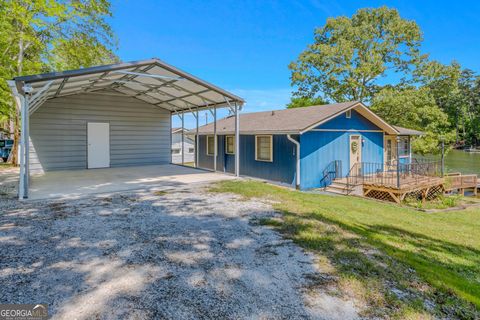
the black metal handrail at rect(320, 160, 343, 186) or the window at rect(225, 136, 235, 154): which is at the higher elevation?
the window at rect(225, 136, 235, 154)

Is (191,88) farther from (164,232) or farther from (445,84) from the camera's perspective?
(445,84)

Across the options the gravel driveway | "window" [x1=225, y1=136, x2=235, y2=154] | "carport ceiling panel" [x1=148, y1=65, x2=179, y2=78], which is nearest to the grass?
the gravel driveway

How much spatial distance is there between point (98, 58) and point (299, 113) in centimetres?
1001

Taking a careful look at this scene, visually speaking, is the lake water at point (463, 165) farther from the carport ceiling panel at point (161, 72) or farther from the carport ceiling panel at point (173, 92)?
the carport ceiling panel at point (161, 72)

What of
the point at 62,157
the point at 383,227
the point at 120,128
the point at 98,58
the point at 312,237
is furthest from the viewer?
the point at 98,58

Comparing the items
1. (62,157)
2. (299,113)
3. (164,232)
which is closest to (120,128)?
(62,157)

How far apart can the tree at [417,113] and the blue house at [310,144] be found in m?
4.97

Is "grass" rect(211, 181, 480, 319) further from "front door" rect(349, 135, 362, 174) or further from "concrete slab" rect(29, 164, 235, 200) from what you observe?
"front door" rect(349, 135, 362, 174)

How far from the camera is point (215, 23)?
19734 mm

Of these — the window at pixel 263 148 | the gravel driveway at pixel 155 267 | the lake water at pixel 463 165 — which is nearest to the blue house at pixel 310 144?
the window at pixel 263 148

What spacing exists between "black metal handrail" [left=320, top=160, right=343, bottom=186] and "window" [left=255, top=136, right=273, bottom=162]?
211 cm

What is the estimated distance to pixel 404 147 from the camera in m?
14.8

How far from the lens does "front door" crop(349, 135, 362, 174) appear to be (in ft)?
39.7

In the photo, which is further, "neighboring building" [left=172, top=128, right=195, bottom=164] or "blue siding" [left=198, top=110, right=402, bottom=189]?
"neighboring building" [left=172, top=128, right=195, bottom=164]
